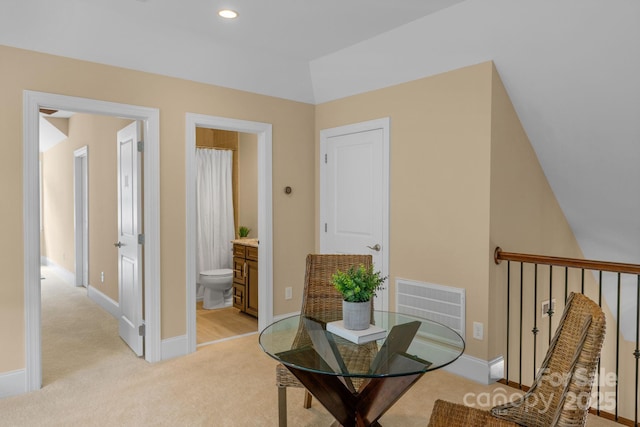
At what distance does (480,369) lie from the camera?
10.5ft

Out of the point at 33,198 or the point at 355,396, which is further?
the point at 33,198

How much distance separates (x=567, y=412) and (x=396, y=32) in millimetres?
2982

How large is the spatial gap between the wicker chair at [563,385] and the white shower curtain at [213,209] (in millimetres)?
4332

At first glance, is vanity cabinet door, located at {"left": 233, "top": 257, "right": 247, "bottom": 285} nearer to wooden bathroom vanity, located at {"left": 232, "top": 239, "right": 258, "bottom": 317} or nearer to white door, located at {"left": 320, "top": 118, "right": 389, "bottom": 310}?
wooden bathroom vanity, located at {"left": 232, "top": 239, "right": 258, "bottom": 317}

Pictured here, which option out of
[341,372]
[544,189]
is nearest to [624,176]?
[544,189]

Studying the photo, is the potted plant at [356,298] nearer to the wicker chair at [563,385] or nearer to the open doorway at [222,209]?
→ the wicker chair at [563,385]

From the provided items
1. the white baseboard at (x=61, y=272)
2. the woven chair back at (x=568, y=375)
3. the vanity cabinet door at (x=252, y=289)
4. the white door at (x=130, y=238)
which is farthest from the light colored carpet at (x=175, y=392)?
the white baseboard at (x=61, y=272)

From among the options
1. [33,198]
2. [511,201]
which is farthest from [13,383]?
[511,201]

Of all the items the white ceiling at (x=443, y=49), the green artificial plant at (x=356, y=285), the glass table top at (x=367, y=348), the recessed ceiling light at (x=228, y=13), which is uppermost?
the recessed ceiling light at (x=228, y=13)

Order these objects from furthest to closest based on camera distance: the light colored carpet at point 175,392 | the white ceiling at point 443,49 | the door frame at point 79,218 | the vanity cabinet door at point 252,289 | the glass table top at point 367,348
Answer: the door frame at point 79,218 → the vanity cabinet door at point 252,289 → the white ceiling at point 443,49 → the light colored carpet at point 175,392 → the glass table top at point 367,348

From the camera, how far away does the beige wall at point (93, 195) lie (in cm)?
487

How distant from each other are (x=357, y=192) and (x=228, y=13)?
1956mm

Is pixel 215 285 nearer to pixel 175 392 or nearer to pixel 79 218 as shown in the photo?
pixel 175 392

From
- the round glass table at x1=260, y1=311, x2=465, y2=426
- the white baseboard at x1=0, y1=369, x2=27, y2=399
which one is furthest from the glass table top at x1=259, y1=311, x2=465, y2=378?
the white baseboard at x1=0, y1=369, x2=27, y2=399
